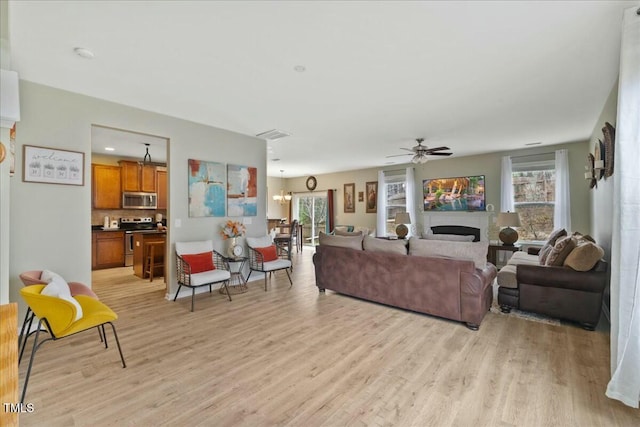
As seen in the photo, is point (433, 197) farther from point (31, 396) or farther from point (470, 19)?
point (31, 396)

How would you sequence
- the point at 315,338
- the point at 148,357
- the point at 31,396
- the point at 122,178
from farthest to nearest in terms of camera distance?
1. the point at 122,178
2. the point at 315,338
3. the point at 148,357
4. the point at 31,396

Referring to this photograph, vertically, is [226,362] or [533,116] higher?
[533,116]

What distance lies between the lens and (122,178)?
21.8ft

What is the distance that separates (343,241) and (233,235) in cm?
182

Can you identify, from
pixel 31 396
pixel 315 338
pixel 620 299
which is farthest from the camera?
pixel 315 338

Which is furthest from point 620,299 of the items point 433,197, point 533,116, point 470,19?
point 433,197

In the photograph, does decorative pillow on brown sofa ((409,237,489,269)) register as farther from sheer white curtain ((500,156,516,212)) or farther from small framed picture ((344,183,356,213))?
small framed picture ((344,183,356,213))

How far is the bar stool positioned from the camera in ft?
17.4

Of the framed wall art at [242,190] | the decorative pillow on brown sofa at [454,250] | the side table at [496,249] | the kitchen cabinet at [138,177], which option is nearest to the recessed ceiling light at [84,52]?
the framed wall art at [242,190]

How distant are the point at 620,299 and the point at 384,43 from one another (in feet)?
8.10

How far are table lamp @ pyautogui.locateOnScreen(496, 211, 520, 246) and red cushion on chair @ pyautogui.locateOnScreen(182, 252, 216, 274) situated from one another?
5.43 m

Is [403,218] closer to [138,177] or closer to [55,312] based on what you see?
[138,177]

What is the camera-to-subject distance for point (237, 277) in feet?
16.1

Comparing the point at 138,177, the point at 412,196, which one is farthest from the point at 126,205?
the point at 412,196
